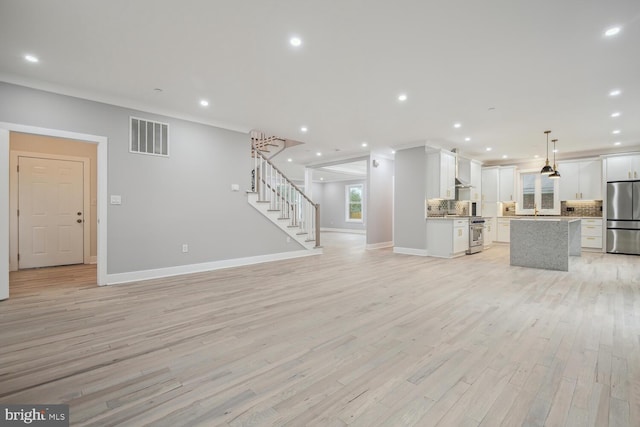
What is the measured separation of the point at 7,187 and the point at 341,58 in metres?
4.62

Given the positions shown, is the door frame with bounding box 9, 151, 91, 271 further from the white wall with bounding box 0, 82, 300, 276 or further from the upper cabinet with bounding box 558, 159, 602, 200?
the upper cabinet with bounding box 558, 159, 602, 200

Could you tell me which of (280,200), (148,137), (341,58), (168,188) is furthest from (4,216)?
(341,58)

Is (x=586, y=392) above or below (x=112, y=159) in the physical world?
below

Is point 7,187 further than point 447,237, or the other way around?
point 447,237

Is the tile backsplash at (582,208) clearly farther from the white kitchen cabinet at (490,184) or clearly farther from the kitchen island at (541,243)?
the kitchen island at (541,243)

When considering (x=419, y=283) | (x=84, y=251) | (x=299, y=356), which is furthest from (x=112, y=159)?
(x=419, y=283)

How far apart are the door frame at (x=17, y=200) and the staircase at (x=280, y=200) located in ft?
11.9

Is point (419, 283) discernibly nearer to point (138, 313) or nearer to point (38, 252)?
point (138, 313)

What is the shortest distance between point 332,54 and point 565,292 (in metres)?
4.50

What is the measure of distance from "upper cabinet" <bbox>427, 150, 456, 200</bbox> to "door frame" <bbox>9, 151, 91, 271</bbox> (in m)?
8.03

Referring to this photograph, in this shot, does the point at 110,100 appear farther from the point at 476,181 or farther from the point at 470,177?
the point at 476,181

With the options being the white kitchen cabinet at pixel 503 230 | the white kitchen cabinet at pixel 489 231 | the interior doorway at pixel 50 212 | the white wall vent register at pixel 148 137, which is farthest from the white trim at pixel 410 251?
the interior doorway at pixel 50 212

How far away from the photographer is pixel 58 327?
2.85 m

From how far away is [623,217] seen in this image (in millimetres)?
7441
